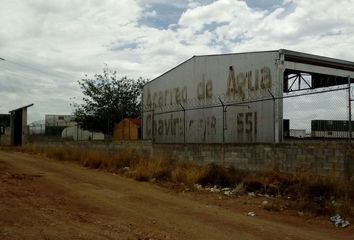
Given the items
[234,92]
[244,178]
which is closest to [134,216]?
[244,178]

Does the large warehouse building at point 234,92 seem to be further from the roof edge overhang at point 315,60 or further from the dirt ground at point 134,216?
the dirt ground at point 134,216

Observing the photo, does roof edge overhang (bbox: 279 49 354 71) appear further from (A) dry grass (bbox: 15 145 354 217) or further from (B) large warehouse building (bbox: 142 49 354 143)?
(A) dry grass (bbox: 15 145 354 217)

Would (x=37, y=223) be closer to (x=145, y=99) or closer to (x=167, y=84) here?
(x=167, y=84)

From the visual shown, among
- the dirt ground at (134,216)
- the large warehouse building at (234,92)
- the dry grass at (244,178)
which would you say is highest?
the large warehouse building at (234,92)

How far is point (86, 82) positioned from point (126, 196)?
32415mm

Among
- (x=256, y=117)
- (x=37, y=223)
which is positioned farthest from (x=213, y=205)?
(x=256, y=117)

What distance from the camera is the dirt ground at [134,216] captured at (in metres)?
10.6

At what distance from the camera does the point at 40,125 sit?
163 ft

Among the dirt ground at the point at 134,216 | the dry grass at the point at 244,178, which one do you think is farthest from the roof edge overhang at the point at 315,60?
the dirt ground at the point at 134,216

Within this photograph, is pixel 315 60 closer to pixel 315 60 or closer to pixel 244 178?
pixel 315 60

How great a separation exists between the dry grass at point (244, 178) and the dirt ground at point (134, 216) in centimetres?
80

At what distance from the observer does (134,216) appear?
12.8 meters

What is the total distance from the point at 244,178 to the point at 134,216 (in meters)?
6.29

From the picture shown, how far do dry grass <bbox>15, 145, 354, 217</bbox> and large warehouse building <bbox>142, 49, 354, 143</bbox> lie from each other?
10.00 feet
